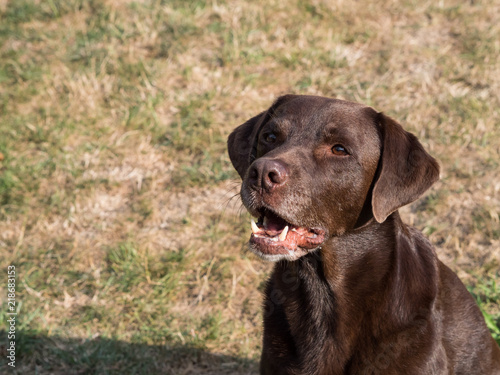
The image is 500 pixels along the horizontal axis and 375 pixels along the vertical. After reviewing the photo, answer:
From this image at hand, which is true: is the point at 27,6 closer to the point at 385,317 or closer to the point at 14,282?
the point at 14,282

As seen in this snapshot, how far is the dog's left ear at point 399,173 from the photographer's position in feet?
10.7

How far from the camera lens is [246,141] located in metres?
3.97

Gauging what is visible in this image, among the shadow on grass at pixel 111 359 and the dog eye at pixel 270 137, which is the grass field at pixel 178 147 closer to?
the shadow on grass at pixel 111 359

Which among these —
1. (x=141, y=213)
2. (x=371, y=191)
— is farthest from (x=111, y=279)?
(x=371, y=191)

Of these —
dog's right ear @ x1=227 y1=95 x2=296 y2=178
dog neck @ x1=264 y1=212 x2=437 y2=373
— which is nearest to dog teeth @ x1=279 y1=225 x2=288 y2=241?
dog neck @ x1=264 y1=212 x2=437 y2=373

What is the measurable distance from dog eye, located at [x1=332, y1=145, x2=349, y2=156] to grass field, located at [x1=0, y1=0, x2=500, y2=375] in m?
1.98

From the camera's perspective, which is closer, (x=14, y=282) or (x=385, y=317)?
(x=385, y=317)

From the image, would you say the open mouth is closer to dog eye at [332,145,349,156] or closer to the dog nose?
the dog nose

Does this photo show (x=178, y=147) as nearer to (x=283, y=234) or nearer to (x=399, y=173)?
(x=283, y=234)

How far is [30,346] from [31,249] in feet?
3.67

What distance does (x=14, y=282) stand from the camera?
5.21 metres

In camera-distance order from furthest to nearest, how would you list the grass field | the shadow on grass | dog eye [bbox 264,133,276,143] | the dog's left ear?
the grass field
the shadow on grass
dog eye [bbox 264,133,276,143]
the dog's left ear

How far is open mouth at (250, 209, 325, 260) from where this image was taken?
3.25 m

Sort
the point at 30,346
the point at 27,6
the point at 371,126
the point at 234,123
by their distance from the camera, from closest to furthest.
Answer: the point at 371,126 < the point at 30,346 < the point at 234,123 < the point at 27,6
